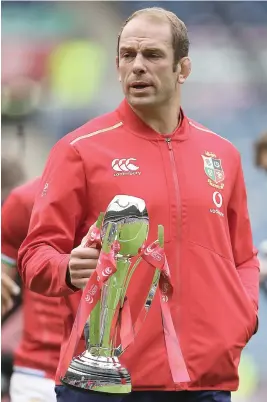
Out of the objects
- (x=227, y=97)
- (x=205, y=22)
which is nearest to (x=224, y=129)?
(x=227, y=97)

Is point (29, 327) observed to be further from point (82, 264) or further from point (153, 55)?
point (82, 264)

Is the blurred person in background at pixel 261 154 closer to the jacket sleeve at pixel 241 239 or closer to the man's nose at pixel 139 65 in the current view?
the jacket sleeve at pixel 241 239

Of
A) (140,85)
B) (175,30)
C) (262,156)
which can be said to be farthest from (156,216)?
(262,156)

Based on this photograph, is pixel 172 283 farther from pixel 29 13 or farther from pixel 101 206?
pixel 29 13

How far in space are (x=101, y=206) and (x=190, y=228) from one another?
19 cm

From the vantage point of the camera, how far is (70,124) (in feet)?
12.8

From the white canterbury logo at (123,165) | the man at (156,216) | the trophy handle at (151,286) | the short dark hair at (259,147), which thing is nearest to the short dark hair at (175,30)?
the man at (156,216)

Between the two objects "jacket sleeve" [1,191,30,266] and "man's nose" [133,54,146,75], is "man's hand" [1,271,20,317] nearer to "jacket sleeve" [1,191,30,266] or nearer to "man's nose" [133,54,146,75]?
"jacket sleeve" [1,191,30,266]

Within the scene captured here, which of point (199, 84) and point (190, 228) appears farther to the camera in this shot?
point (199, 84)

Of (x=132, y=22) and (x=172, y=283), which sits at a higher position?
(x=132, y=22)

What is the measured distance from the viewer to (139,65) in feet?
7.55

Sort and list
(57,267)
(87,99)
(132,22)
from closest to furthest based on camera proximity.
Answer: (57,267)
(132,22)
(87,99)

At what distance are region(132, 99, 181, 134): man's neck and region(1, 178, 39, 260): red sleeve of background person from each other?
1.43 meters

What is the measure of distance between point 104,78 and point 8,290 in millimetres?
833
